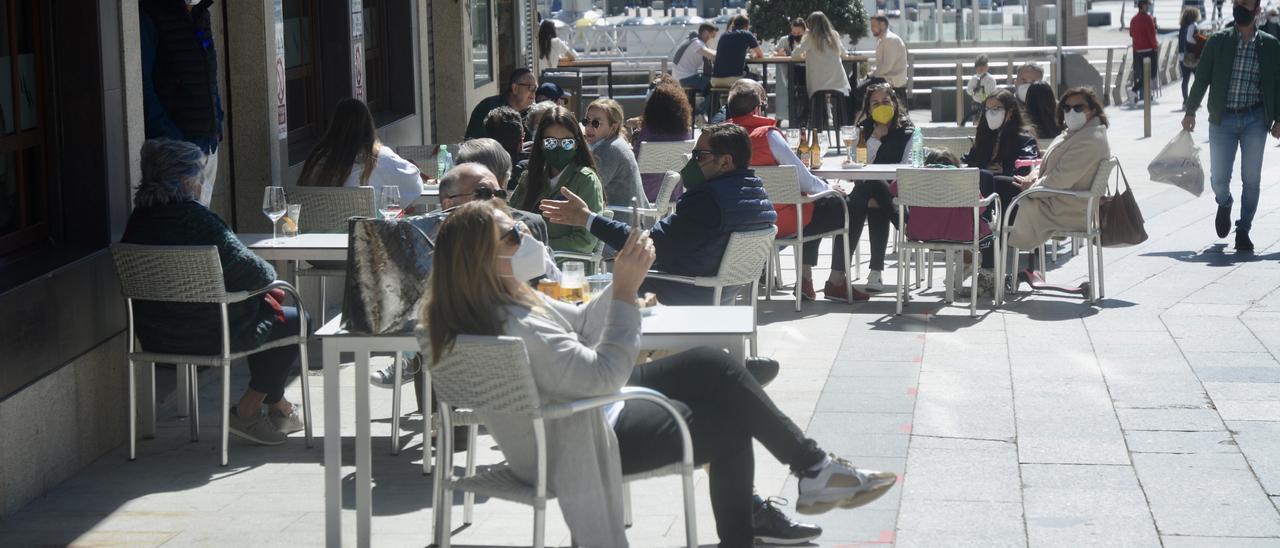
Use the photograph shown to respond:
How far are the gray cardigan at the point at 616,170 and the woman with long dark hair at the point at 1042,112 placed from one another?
10.5ft

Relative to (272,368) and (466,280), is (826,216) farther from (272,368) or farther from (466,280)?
(466,280)

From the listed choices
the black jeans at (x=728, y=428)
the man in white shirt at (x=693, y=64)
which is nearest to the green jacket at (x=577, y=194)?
the black jeans at (x=728, y=428)

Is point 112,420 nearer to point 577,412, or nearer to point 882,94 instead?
point 577,412

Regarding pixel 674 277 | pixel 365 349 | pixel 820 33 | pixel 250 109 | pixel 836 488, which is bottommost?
pixel 836 488

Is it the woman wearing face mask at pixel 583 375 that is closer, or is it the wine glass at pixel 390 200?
the woman wearing face mask at pixel 583 375

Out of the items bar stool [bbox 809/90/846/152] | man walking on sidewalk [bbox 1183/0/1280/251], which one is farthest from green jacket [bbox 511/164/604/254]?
bar stool [bbox 809/90/846/152]

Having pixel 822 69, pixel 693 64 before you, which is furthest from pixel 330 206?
pixel 693 64

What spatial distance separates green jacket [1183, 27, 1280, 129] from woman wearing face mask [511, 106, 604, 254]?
16.7 ft

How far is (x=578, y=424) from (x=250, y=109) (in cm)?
513

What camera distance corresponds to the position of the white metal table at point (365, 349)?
4766 millimetres

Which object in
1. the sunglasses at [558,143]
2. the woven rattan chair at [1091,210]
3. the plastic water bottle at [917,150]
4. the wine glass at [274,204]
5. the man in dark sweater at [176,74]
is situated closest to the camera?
the wine glass at [274,204]

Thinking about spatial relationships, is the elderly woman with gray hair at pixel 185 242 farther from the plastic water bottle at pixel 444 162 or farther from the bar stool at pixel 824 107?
the bar stool at pixel 824 107

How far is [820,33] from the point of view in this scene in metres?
18.7

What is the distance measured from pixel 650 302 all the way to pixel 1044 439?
1.85 m
